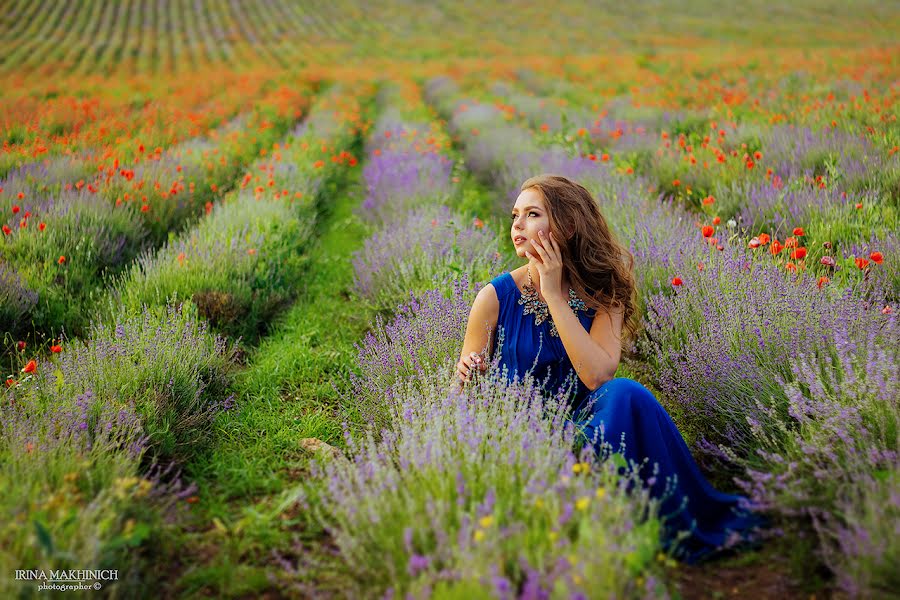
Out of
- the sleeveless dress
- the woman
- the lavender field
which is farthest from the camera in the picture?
the woman

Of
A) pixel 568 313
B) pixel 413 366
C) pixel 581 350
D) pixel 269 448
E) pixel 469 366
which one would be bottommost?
pixel 269 448

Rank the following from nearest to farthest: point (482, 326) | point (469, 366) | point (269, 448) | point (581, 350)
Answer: point (581, 350), point (469, 366), point (482, 326), point (269, 448)

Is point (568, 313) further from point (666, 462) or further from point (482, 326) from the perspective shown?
point (666, 462)

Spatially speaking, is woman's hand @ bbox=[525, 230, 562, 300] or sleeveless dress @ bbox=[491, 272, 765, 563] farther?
woman's hand @ bbox=[525, 230, 562, 300]

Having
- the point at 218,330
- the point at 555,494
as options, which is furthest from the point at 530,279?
the point at 218,330

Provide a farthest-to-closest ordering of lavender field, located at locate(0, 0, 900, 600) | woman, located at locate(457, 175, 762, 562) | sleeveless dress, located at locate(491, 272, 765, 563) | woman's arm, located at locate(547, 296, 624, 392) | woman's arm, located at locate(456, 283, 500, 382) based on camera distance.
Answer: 1. woman's arm, located at locate(456, 283, 500, 382)
2. woman's arm, located at locate(547, 296, 624, 392)
3. woman, located at locate(457, 175, 762, 562)
4. sleeveless dress, located at locate(491, 272, 765, 563)
5. lavender field, located at locate(0, 0, 900, 600)

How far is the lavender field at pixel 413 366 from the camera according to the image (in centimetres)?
178

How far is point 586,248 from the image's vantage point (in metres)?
2.79

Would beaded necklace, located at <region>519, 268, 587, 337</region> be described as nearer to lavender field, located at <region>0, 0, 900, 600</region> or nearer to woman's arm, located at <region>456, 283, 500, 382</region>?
woman's arm, located at <region>456, 283, 500, 382</region>

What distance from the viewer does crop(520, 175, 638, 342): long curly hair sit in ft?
8.91

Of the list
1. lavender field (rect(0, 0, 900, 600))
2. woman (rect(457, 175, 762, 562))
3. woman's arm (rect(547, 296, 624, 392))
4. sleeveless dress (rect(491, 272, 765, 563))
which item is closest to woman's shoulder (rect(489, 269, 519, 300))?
woman (rect(457, 175, 762, 562))

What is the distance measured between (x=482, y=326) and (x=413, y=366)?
46 cm

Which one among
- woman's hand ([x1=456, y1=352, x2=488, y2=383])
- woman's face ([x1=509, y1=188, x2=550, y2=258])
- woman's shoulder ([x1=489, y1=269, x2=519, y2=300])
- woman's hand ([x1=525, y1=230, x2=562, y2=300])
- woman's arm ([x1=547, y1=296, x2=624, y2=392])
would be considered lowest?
woman's hand ([x1=456, y1=352, x2=488, y2=383])

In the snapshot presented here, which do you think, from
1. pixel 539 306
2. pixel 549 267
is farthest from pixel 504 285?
pixel 549 267
